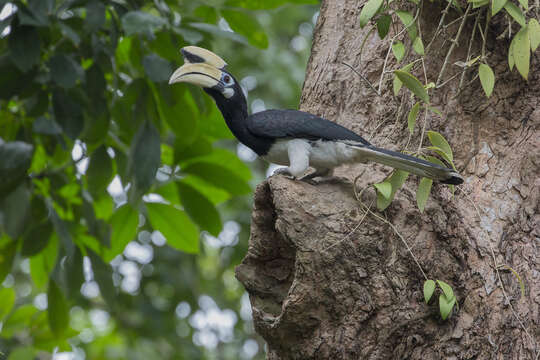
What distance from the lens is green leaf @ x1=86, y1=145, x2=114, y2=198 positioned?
2855 mm

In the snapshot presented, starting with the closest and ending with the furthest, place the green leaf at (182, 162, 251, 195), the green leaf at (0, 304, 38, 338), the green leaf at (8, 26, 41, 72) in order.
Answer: the green leaf at (8, 26, 41, 72) → the green leaf at (182, 162, 251, 195) → the green leaf at (0, 304, 38, 338)

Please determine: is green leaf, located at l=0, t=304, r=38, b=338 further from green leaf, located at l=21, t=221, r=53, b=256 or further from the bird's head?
the bird's head

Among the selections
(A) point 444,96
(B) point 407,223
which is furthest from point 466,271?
(A) point 444,96

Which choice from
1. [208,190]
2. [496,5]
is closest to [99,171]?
[208,190]

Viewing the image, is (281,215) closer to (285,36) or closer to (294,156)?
(294,156)

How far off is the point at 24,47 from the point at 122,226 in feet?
2.73

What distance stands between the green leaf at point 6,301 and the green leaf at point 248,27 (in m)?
1.57

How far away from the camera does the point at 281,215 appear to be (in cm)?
207

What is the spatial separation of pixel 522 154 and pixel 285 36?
16.4ft

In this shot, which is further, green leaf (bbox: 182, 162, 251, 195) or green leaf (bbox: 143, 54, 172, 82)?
green leaf (bbox: 182, 162, 251, 195)

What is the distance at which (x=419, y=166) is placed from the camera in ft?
6.75

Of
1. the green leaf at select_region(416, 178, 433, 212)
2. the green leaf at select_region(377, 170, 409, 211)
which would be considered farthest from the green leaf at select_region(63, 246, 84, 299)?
the green leaf at select_region(416, 178, 433, 212)

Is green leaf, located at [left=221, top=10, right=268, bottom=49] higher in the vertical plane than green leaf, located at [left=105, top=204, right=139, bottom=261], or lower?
higher

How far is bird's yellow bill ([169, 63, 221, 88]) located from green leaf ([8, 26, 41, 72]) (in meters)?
0.58
